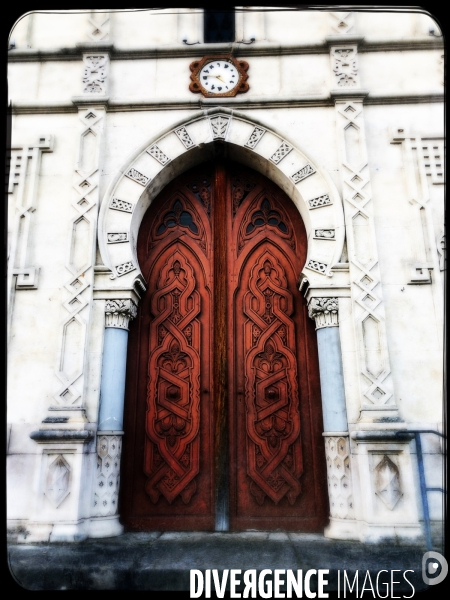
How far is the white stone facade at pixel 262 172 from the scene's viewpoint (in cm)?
468

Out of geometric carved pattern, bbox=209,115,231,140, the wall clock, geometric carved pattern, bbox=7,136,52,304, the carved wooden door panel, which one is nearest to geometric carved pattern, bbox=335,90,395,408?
the carved wooden door panel

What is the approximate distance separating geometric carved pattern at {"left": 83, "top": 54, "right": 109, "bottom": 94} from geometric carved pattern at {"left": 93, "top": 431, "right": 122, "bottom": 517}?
4.58m

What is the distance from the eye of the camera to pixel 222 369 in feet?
17.7

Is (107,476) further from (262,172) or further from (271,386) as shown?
(262,172)

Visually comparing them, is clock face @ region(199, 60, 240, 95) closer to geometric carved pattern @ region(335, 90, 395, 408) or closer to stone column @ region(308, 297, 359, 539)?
geometric carved pattern @ region(335, 90, 395, 408)

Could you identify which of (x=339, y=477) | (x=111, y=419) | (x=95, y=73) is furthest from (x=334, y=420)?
(x=95, y=73)

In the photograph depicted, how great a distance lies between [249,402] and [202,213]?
2632 millimetres

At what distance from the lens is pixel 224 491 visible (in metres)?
5.07

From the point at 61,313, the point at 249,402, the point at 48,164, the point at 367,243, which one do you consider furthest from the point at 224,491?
the point at 48,164

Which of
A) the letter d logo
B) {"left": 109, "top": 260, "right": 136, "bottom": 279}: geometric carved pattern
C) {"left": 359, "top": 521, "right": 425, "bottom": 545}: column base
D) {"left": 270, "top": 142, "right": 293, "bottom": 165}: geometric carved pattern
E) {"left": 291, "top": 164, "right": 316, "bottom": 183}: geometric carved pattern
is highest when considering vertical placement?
{"left": 270, "top": 142, "right": 293, "bottom": 165}: geometric carved pattern

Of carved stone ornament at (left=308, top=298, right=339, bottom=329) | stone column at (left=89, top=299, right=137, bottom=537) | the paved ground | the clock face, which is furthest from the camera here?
the clock face

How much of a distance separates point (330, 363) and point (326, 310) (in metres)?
0.62

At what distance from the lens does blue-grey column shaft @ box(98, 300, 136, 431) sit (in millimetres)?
4992

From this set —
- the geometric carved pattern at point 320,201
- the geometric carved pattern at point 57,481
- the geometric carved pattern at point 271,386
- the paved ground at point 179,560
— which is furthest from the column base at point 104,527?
the geometric carved pattern at point 320,201
